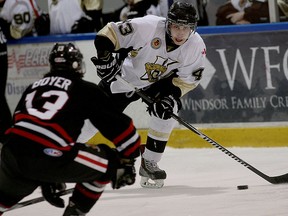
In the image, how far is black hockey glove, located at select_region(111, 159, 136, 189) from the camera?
3711 mm

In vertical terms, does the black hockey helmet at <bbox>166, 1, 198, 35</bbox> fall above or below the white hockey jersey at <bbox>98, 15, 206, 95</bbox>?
above

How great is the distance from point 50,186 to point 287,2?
3303mm

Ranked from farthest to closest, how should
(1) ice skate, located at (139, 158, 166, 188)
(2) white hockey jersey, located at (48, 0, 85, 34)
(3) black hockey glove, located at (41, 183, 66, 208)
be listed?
(2) white hockey jersey, located at (48, 0, 85, 34) < (1) ice skate, located at (139, 158, 166, 188) < (3) black hockey glove, located at (41, 183, 66, 208)

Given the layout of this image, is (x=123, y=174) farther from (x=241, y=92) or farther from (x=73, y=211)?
(x=241, y=92)

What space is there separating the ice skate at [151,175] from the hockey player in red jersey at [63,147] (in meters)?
1.76

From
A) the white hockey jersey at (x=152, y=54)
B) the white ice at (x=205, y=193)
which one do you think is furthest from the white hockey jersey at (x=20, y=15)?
the white hockey jersey at (x=152, y=54)

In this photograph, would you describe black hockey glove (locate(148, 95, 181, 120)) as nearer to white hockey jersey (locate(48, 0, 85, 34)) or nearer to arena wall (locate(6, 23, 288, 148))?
arena wall (locate(6, 23, 288, 148))

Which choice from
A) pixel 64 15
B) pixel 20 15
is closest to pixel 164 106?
pixel 64 15

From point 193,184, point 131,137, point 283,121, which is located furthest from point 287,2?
point 131,137

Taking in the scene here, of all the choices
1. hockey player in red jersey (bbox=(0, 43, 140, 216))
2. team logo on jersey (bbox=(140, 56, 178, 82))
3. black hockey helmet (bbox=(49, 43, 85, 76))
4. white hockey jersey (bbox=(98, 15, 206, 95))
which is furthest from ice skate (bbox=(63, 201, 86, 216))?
team logo on jersey (bbox=(140, 56, 178, 82))

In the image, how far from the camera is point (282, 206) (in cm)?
444

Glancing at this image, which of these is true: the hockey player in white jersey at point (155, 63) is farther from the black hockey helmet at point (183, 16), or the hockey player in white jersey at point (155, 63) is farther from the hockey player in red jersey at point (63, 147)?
the hockey player in red jersey at point (63, 147)

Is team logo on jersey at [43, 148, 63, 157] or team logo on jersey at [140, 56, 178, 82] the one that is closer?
team logo on jersey at [43, 148, 63, 157]

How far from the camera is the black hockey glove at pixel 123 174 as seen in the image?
3711 mm
